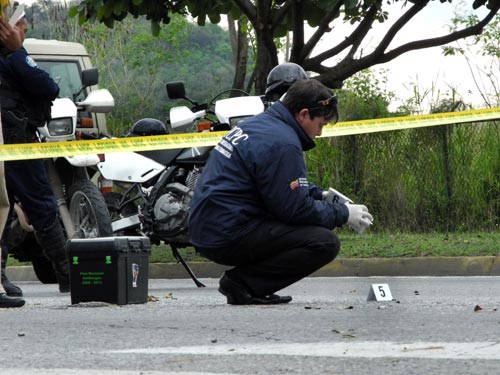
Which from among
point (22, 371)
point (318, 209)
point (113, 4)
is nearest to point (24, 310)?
point (318, 209)

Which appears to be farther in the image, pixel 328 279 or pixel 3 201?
pixel 328 279

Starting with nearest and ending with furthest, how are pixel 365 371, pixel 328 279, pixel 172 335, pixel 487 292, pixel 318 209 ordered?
1. pixel 365 371
2. pixel 172 335
3. pixel 318 209
4. pixel 487 292
5. pixel 328 279

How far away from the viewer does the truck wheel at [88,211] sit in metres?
10.7

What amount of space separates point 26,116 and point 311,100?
5.98 feet

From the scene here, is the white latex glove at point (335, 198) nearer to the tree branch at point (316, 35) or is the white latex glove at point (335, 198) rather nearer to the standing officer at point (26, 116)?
the standing officer at point (26, 116)

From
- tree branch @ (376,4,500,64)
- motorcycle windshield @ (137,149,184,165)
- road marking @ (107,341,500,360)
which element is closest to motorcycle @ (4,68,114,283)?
motorcycle windshield @ (137,149,184,165)

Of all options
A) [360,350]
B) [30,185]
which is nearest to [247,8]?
[30,185]

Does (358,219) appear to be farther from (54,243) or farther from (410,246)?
(410,246)

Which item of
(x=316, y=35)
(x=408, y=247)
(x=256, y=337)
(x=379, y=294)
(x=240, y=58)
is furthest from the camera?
(x=240, y=58)

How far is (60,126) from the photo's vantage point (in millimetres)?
11219

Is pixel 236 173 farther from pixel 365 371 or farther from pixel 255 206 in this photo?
pixel 365 371

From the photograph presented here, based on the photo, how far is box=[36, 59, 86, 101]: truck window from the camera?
14.6m

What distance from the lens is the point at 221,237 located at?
7863mm

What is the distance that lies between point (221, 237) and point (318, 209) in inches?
21.3
